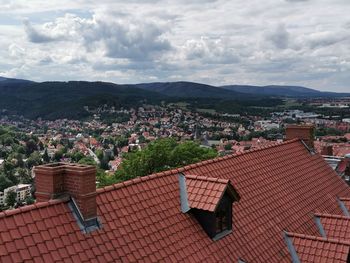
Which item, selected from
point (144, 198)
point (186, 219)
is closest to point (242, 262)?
point (186, 219)

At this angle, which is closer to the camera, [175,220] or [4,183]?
[175,220]

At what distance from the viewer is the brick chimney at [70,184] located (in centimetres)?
901

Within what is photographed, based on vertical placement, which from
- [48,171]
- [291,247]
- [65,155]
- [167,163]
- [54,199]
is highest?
[48,171]

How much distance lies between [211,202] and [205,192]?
459 mm

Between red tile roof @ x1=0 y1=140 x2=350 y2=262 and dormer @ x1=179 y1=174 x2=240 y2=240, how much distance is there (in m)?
0.18

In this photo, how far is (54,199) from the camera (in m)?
9.12

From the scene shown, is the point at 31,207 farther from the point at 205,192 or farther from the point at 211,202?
the point at 205,192

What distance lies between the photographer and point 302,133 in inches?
801

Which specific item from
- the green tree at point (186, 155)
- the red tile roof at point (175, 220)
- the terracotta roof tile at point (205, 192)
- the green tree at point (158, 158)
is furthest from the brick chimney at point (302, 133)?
the green tree at point (186, 155)

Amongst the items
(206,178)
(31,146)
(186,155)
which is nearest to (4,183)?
(31,146)

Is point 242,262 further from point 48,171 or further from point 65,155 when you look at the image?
point 65,155

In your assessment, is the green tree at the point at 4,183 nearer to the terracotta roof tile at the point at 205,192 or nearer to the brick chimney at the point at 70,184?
the terracotta roof tile at the point at 205,192

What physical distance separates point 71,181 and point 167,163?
2176cm

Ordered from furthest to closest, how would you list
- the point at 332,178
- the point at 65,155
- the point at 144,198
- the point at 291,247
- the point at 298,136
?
1. the point at 65,155
2. the point at 298,136
3. the point at 332,178
4. the point at 291,247
5. the point at 144,198
